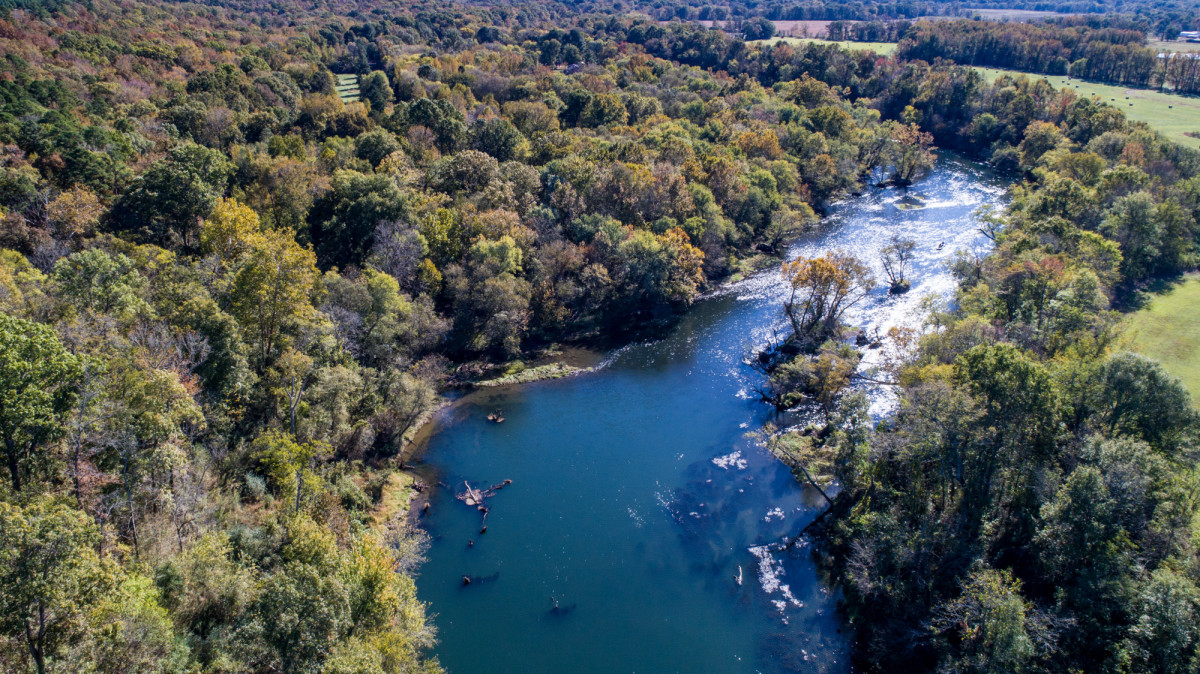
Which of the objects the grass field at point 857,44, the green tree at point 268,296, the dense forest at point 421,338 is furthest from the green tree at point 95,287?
the grass field at point 857,44

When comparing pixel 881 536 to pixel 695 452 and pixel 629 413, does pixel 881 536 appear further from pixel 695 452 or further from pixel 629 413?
pixel 629 413

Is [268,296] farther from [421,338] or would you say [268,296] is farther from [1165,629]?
[1165,629]

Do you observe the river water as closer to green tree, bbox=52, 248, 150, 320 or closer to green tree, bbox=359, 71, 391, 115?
green tree, bbox=52, 248, 150, 320

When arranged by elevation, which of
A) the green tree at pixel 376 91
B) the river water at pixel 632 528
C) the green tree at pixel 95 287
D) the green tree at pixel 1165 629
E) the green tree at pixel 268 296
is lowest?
the river water at pixel 632 528

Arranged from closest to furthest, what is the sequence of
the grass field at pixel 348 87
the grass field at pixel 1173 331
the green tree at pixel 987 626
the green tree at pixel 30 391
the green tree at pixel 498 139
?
the green tree at pixel 30 391
the green tree at pixel 987 626
the grass field at pixel 1173 331
the green tree at pixel 498 139
the grass field at pixel 348 87

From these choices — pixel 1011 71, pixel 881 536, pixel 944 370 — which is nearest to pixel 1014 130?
→ pixel 1011 71

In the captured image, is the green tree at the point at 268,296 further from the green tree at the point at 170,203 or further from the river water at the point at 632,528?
the green tree at the point at 170,203

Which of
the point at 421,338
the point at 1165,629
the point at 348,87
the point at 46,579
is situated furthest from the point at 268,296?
the point at 348,87
